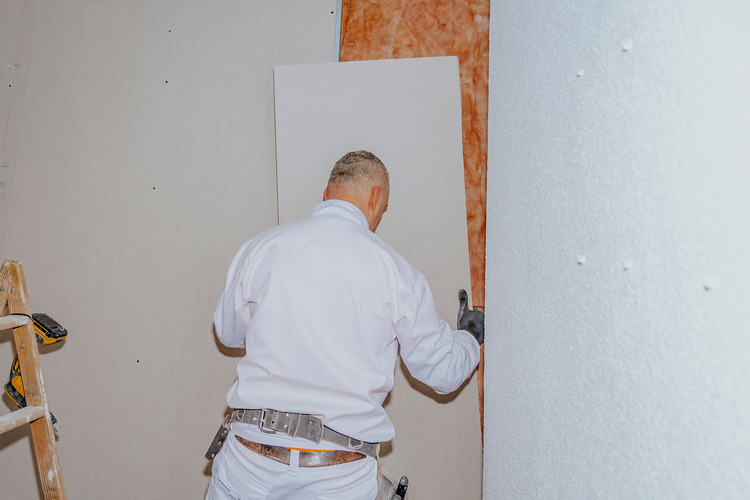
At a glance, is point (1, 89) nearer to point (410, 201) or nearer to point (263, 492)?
point (410, 201)

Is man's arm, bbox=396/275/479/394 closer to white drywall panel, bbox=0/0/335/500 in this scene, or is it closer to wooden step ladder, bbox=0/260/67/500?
white drywall panel, bbox=0/0/335/500

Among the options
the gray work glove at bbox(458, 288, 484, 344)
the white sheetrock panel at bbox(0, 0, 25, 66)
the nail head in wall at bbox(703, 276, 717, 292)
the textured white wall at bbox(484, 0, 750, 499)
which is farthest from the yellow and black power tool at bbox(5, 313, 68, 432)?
the nail head in wall at bbox(703, 276, 717, 292)

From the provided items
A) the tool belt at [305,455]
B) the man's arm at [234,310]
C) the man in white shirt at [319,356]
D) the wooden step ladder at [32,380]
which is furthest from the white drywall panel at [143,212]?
the tool belt at [305,455]

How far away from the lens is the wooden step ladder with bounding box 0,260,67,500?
1.79 m

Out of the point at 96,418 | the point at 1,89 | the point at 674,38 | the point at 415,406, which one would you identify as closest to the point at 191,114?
the point at 1,89

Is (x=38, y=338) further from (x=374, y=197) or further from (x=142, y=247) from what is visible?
(x=374, y=197)

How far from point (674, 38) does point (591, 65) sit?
0.73ft

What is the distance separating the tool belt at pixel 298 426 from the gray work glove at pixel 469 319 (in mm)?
674

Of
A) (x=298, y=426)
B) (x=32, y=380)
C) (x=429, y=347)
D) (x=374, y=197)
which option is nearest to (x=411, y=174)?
(x=374, y=197)

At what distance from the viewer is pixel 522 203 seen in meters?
1.23

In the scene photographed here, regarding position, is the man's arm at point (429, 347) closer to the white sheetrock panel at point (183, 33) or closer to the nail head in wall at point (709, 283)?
the nail head in wall at point (709, 283)

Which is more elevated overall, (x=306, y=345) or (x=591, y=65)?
(x=591, y=65)

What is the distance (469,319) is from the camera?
75.9 inches

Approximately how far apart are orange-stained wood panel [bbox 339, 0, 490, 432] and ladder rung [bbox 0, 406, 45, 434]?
158cm
